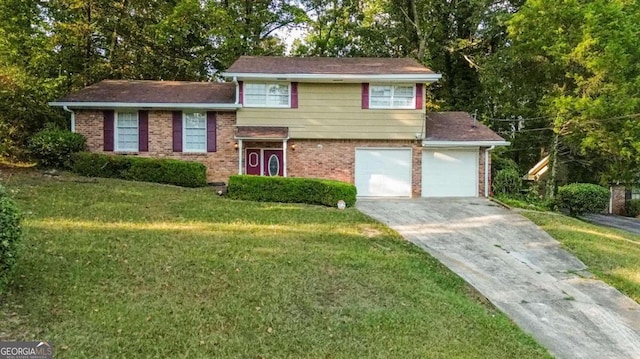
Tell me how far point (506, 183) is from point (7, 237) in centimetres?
1645

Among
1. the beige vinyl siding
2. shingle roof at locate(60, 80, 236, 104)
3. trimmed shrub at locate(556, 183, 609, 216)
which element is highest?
shingle roof at locate(60, 80, 236, 104)

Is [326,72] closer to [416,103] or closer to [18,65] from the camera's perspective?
[416,103]

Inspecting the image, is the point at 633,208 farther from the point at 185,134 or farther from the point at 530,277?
the point at 185,134

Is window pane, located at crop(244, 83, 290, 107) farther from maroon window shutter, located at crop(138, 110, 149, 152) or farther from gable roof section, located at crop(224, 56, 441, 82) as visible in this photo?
maroon window shutter, located at crop(138, 110, 149, 152)

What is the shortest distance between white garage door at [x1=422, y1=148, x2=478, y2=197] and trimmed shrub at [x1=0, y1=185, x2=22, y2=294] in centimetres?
1318

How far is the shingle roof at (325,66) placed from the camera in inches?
612

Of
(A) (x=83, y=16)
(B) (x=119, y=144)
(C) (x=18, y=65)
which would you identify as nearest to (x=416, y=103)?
(B) (x=119, y=144)

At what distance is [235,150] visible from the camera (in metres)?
15.7

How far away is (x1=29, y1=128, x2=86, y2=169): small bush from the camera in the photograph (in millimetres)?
14555

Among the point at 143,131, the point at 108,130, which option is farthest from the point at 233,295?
the point at 108,130

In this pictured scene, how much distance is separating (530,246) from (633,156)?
968 centimetres

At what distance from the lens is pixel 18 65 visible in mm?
14742

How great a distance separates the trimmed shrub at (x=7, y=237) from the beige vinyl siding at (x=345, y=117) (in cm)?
1138

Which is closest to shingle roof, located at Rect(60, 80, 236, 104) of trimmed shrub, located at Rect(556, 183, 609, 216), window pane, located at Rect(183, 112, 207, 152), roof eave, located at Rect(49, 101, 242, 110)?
roof eave, located at Rect(49, 101, 242, 110)
